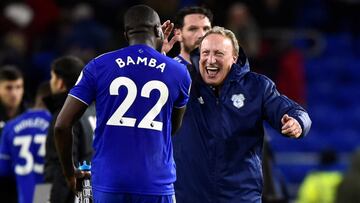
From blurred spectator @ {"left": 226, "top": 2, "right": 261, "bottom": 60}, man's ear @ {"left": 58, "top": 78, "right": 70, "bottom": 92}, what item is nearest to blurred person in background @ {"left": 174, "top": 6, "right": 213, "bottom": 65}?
man's ear @ {"left": 58, "top": 78, "right": 70, "bottom": 92}

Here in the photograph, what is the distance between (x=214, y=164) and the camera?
22.8 feet

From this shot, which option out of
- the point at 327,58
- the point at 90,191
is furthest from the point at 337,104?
the point at 90,191

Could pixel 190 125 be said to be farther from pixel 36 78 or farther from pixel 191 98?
pixel 36 78

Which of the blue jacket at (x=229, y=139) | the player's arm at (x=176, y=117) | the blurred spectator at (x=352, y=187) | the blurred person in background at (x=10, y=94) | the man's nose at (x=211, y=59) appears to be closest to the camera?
the blurred spectator at (x=352, y=187)

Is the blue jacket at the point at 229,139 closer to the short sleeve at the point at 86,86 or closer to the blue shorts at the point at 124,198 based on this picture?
the blue shorts at the point at 124,198

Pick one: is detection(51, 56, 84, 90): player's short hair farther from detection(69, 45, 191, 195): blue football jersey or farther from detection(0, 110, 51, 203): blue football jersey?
detection(69, 45, 191, 195): blue football jersey

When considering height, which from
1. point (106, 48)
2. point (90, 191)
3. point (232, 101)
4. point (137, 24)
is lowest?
point (90, 191)

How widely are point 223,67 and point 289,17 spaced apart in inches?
332

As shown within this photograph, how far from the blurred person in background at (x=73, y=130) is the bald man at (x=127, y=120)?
1.64 meters

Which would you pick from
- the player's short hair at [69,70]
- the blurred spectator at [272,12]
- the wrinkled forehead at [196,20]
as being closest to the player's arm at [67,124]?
the player's short hair at [69,70]

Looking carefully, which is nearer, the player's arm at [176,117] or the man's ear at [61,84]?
the player's arm at [176,117]

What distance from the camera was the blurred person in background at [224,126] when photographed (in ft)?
22.7

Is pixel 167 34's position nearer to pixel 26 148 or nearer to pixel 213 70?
pixel 213 70

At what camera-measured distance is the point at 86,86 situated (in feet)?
20.1
